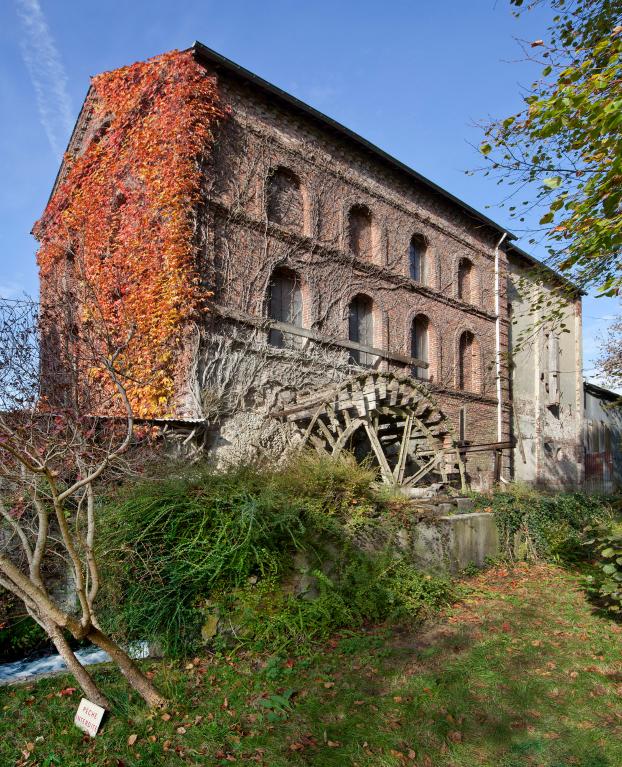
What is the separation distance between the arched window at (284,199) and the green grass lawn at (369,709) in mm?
8744

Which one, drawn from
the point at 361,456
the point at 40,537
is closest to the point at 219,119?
the point at 361,456

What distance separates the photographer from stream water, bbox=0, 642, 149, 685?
17.8 feet

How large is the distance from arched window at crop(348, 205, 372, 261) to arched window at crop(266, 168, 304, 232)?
173 centimetres

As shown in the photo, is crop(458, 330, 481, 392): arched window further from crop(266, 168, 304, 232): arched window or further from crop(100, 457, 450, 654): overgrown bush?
crop(100, 457, 450, 654): overgrown bush

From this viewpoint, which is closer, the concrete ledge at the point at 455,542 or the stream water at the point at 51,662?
the stream water at the point at 51,662

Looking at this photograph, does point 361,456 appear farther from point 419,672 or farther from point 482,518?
point 419,672

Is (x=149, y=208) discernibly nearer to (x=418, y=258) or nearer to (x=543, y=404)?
(x=418, y=258)

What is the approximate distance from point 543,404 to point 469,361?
4293mm

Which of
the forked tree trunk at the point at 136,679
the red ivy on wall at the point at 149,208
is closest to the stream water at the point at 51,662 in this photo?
the forked tree trunk at the point at 136,679

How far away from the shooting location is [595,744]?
3854mm

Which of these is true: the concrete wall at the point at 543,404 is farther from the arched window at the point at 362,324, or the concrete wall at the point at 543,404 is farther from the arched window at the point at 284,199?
the arched window at the point at 284,199

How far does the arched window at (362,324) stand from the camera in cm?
1338

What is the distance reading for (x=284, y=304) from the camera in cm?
1200

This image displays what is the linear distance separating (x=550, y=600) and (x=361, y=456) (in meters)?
5.67
